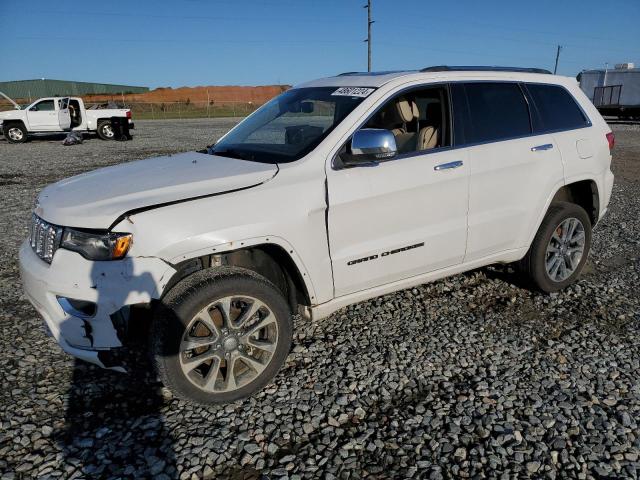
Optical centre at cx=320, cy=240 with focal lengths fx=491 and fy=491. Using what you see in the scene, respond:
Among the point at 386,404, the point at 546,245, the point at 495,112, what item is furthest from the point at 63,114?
the point at 386,404

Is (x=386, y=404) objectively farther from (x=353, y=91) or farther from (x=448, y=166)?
(x=353, y=91)

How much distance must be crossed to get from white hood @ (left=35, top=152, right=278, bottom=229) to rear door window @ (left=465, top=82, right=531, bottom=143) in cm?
175

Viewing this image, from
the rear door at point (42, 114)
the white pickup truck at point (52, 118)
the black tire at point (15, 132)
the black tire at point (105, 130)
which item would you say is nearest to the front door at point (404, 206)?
the white pickup truck at point (52, 118)

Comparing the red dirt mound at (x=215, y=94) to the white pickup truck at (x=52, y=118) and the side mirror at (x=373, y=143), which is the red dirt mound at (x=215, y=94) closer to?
the white pickup truck at (x=52, y=118)

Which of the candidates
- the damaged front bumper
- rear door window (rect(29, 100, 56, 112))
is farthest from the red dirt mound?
the damaged front bumper

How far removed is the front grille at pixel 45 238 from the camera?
272 cm

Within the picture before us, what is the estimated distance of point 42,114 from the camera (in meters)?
20.1

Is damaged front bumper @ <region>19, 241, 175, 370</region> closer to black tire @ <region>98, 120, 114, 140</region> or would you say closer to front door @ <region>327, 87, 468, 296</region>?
front door @ <region>327, 87, 468, 296</region>

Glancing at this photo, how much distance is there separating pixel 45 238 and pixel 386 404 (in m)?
2.21

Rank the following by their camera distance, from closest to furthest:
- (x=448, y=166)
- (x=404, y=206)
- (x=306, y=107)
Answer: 1. (x=404, y=206)
2. (x=448, y=166)
3. (x=306, y=107)

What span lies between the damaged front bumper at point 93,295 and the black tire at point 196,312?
136 millimetres

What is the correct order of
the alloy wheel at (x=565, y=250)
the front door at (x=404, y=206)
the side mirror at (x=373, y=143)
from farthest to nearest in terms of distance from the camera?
the alloy wheel at (x=565, y=250) → the front door at (x=404, y=206) → the side mirror at (x=373, y=143)

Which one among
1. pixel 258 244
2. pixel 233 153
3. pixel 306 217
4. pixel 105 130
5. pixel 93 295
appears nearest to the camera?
pixel 93 295

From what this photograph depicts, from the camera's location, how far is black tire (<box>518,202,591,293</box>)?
4.25 meters
